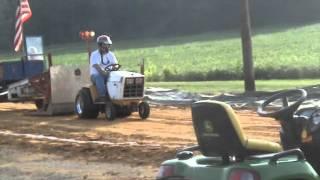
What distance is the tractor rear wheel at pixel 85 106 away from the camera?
17438mm

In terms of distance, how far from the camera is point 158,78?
35.4m

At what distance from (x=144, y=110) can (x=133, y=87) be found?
0.61 meters

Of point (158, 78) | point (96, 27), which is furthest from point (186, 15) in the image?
point (158, 78)

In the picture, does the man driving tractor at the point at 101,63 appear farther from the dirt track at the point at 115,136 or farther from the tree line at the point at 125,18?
the tree line at the point at 125,18

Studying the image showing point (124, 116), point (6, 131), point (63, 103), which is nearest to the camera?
point (6, 131)

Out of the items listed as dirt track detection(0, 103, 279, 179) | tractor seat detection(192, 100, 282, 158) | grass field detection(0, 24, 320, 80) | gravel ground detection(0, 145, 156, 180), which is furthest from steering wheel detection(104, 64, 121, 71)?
tractor seat detection(192, 100, 282, 158)

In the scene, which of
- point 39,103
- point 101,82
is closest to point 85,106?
point 101,82

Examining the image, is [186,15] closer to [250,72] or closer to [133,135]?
[250,72]

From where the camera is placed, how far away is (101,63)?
16844 mm

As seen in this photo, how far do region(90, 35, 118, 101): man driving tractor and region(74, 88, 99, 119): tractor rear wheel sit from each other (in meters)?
0.44

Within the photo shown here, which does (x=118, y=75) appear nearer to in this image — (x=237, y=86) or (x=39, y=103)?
(x=39, y=103)

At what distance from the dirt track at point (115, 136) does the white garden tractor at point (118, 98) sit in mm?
278

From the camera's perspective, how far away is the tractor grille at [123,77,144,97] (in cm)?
1667

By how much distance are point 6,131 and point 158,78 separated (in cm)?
1982
